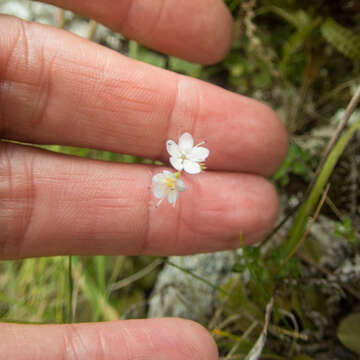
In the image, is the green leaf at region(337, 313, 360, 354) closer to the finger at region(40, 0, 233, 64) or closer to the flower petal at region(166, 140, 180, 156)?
the flower petal at region(166, 140, 180, 156)

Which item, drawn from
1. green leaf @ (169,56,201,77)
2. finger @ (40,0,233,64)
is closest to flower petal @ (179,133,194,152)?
finger @ (40,0,233,64)

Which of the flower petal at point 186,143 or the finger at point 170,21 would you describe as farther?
the finger at point 170,21

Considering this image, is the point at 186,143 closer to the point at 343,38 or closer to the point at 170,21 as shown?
the point at 170,21

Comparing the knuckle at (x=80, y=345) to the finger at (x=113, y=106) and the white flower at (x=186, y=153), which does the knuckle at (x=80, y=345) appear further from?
the finger at (x=113, y=106)

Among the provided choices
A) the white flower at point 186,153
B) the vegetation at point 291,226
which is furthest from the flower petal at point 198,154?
the vegetation at point 291,226

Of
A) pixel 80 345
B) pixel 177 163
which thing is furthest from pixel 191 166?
pixel 80 345

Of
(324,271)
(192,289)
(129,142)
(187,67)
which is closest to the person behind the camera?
(324,271)

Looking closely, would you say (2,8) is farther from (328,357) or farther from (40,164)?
(328,357)
